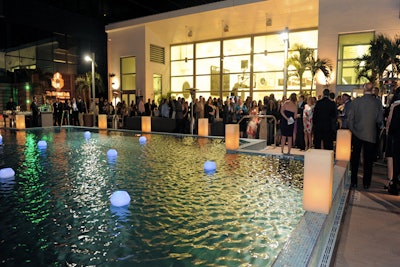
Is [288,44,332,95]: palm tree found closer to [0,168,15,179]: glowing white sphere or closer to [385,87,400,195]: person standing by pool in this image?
[385,87,400,195]: person standing by pool

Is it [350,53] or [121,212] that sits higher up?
[350,53]

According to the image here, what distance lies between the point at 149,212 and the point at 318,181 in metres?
2.43

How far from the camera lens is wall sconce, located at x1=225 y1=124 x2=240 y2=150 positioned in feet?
30.2

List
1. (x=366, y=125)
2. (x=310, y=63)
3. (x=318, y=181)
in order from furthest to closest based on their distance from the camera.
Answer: (x=310, y=63) → (x=366, y=125) → (x=318, y=181)

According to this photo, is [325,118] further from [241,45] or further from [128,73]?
[128,73]

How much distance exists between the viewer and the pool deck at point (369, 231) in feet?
11.4

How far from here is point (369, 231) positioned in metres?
4.21

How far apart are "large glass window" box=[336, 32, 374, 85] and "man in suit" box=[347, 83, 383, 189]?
10806mm

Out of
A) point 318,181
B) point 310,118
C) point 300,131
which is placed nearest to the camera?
point 318,181

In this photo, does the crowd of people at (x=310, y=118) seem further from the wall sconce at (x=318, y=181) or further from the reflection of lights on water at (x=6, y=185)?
the reflection of lights on water at (x=6, y=185)

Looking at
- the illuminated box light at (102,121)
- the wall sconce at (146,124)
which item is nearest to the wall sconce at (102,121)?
the illuminated box light at (102,121)

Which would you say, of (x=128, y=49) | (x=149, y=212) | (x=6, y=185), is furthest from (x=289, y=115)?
(x=128, y=49)

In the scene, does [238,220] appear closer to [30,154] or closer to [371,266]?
[371,266]

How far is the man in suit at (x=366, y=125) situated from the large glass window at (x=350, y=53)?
10.8 m
